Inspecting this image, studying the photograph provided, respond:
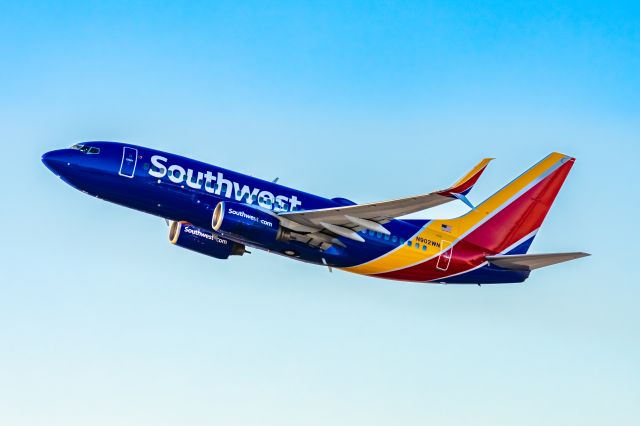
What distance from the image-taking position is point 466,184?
49.0 meters

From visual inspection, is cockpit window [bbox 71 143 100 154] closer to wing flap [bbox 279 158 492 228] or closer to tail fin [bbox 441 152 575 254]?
wing flap [bbox 279 158 492 228]

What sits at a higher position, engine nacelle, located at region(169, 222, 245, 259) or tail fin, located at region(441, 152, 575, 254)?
tail fin, located at region(441, 152, 575, 254)

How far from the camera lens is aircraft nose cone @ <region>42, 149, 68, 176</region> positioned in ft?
181

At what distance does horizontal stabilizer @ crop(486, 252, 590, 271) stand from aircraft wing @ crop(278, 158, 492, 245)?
757 cm

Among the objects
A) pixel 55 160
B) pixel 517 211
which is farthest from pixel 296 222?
pixel 517 211

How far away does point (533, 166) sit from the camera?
6431cm

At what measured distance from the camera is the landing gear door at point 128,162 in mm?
54781

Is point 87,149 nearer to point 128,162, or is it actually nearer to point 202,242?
point 128,162

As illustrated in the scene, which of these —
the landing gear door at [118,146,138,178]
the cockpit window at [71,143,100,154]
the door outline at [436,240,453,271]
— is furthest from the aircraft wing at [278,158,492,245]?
the cockpit window at [71,143,100,154]

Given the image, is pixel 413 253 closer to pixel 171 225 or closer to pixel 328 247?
pixel 328 247

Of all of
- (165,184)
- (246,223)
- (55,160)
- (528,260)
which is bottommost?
(246,223)

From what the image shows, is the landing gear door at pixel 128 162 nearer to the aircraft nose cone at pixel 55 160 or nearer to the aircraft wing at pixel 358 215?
the aircraft nose cone at pixel 55 160

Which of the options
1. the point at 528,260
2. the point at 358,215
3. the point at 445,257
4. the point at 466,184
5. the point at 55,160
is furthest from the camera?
the point at 445,257

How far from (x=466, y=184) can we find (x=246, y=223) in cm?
1189
